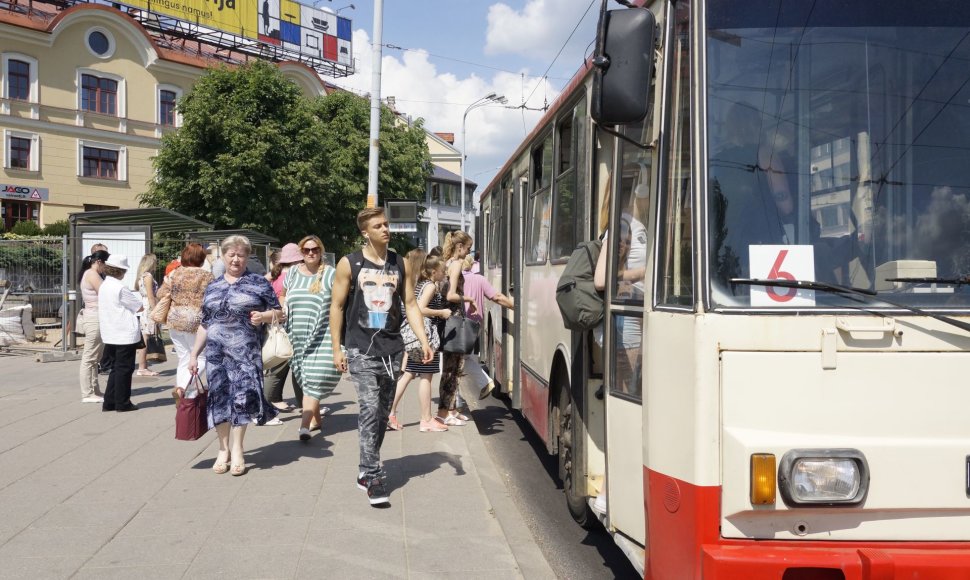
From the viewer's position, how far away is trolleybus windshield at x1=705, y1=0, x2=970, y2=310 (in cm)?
337

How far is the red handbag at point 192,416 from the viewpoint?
7.01 meters

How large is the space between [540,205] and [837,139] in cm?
401

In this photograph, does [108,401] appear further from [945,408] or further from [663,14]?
[945,408]

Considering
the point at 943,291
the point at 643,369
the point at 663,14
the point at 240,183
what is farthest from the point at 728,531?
the point at 240,183

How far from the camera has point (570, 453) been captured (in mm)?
5688

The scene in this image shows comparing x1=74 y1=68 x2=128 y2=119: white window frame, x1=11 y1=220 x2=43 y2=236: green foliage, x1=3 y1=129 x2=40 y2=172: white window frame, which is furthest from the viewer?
x1=74 y1=68 x2=128 y2=119: white window frame

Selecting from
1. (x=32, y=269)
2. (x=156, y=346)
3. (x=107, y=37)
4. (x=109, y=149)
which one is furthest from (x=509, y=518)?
(x=107, y=37)

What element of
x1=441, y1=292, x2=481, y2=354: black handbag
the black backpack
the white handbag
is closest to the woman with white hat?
the white handbag

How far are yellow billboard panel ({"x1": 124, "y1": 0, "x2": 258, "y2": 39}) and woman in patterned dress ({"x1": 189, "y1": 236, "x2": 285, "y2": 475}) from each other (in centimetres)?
4849

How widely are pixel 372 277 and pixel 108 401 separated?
5281 millimetres

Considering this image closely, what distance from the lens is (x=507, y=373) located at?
9617 mm

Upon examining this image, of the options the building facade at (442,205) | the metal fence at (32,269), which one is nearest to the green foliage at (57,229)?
the metal fence at (32,269)

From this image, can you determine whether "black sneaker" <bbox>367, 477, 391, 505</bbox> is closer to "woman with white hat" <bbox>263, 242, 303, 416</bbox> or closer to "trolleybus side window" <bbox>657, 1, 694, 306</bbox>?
"trolleybus side window" <bbox>657, 1, 694, 306</bbox>

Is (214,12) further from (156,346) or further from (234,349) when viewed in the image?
(234,349)
